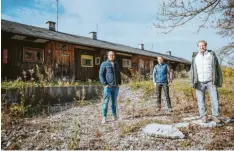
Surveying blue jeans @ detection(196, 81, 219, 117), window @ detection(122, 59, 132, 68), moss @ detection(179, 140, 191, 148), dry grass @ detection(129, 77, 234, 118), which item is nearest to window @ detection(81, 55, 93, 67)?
window @ detection(122, 59, 132, 68)

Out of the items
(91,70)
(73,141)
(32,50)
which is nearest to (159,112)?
(73,141)

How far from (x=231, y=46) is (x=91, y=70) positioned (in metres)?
11.7

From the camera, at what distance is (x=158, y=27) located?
24.1 ft

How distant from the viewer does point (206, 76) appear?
6.35 metres

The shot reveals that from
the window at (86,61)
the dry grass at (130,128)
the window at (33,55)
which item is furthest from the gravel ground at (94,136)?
the window at (86,61)

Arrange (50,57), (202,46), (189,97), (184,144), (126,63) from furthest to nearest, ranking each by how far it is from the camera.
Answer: (126,63)
(50,57)
(189,97)
(202,46)
(184,144)

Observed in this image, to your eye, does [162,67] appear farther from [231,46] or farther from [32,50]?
[32,50]

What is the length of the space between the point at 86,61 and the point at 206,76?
45.5ft

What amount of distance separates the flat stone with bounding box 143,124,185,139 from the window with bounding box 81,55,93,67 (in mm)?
13702

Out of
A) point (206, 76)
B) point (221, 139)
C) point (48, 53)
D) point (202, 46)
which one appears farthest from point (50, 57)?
point (221, 139)

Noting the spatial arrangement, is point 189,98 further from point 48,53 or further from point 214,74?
point 48,53

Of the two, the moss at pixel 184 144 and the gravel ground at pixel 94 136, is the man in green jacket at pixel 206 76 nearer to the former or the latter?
the gravel ground at pixel 94 136

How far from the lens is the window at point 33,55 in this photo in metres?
15.5

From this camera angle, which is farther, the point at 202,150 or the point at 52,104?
the point at 52,104
